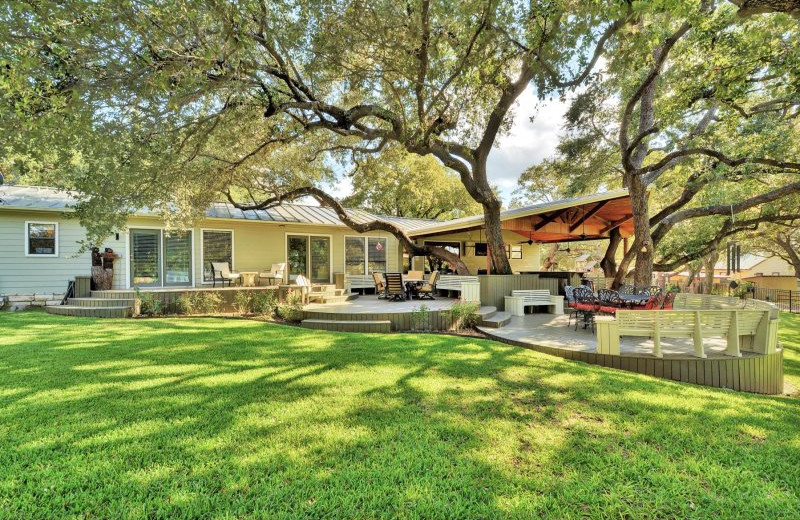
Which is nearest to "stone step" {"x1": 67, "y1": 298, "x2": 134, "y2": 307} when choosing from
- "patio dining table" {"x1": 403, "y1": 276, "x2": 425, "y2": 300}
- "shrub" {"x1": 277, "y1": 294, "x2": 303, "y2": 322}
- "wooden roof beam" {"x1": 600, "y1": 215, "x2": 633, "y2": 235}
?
"shrub" {"x1": 277, "y1": 294, "x2": 303, "y2": 322}

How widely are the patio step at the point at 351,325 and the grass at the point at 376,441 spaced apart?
9.19 ft

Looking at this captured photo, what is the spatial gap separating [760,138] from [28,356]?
16469mm

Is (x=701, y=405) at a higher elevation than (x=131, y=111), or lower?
lower

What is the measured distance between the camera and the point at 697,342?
5680 mm

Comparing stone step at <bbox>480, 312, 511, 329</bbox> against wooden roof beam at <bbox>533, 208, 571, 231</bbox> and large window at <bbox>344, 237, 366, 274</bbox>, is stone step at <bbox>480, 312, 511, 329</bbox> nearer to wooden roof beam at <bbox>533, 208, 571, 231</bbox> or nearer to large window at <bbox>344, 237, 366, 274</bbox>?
wooden roof beam at <bbox>533, 208, 571, 231</bbox>

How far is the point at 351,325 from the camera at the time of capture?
26.5ft

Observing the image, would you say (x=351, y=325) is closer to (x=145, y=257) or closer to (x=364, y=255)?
(x=364, y=255)

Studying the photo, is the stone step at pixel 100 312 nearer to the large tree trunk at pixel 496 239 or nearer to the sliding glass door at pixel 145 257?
the sliding glass door at pixel 145 257

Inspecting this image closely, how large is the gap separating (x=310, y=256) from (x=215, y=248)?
3485mm

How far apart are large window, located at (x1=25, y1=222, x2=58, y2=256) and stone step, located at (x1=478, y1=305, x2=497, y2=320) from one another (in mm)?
12312

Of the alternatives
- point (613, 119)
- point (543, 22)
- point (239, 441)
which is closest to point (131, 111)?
point (239, 441)

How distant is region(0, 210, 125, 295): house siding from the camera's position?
10.1 metres

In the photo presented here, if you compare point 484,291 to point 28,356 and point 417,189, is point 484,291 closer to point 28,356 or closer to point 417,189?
point 28,356

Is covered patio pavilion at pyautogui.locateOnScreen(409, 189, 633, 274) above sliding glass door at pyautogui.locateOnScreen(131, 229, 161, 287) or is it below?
above
